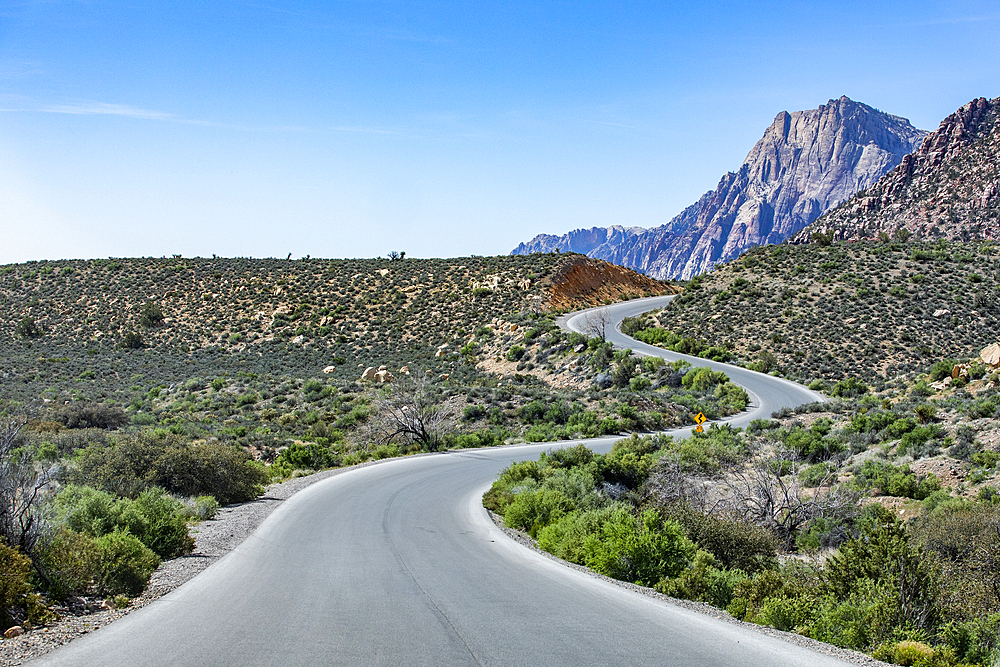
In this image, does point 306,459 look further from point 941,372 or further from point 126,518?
point 941,372

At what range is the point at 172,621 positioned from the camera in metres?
6.72

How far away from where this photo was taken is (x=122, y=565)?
792 cm

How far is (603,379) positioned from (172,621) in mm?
36171

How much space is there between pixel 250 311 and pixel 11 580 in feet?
224

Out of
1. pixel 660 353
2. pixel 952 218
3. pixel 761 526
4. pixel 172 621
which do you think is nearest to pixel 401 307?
pixel 660 353

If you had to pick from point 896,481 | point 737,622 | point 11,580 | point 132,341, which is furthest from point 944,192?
point 11,580

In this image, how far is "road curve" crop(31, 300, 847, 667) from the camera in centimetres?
575

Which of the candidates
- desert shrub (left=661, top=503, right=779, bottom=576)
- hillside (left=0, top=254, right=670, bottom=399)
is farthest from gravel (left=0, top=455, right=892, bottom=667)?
hillside (left=0, top=254, right=670, bottom=399)

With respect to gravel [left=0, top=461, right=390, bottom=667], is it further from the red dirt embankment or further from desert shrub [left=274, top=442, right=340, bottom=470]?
the red dirt embankment

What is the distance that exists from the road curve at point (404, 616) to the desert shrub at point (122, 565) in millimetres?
514

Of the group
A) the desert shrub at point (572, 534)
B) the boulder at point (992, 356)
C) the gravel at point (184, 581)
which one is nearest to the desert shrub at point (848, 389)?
the boulder at point (992, 356)

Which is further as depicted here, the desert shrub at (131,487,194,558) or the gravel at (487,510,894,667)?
the desert shrub at (131,487,194,558)

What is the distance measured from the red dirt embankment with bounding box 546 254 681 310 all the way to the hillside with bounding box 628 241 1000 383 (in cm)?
1203

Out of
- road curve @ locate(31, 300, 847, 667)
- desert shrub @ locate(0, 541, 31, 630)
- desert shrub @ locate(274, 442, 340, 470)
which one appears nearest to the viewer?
road curve @ locate(31, 300, 847, 667)
